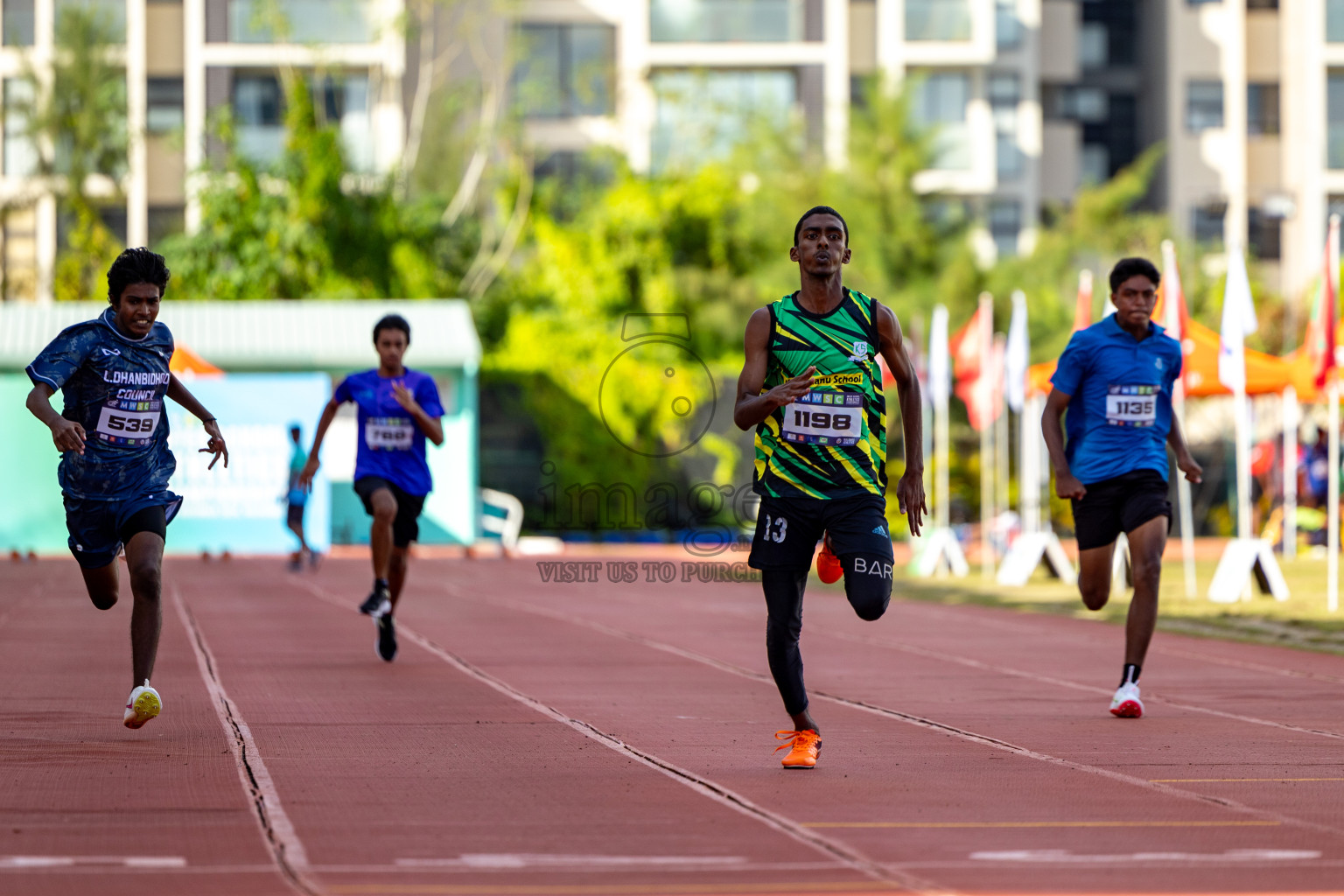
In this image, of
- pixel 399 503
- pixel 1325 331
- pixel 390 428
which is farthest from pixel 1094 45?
pixel 399 503

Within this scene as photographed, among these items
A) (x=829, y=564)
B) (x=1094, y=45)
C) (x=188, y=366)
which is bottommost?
(x=829, y=564)

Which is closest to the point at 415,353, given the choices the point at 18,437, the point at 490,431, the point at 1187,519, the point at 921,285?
the point at 490,431

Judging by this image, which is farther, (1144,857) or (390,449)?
(390,449)

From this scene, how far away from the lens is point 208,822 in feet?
20.0

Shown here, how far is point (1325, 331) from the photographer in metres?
18.4

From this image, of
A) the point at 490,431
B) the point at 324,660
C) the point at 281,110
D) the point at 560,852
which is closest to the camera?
the point at 560,852

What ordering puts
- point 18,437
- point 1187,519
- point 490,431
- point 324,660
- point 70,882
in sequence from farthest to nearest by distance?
point 490,431, point 18,437, point 1187,519, point 324,660, point 70,882

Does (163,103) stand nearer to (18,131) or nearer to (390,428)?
(18,131)

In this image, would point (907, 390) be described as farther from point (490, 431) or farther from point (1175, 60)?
point (1175, 60)

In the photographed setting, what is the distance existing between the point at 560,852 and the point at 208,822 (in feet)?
3.96

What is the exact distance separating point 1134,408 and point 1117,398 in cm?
9

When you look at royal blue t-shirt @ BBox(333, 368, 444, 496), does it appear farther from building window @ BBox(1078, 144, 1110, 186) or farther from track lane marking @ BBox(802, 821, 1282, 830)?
building window @ BBox(1078, 144, 1110, 186)

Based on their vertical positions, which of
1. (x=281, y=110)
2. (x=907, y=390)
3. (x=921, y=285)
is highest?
(x=281, y=110)

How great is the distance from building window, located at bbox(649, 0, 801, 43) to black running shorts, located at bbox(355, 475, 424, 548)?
38.9 m
